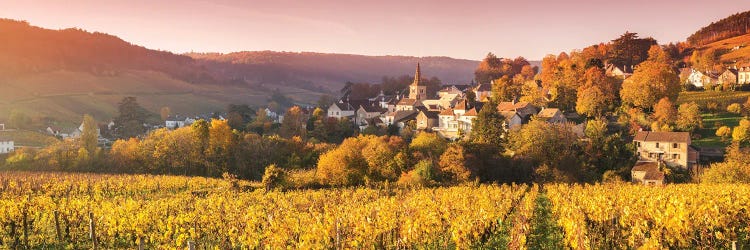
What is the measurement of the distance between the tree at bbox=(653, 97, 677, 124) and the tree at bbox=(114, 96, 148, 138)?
6184 cm

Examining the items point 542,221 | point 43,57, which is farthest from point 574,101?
point 43,57

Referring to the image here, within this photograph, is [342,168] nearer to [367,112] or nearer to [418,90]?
[367,112]

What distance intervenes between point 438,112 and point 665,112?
26.3m

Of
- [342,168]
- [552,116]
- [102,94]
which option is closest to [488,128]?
[552,116]

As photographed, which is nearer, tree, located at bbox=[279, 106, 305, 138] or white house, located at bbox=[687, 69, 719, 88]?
tree, located at bbox=[279, 106, 305, 138]

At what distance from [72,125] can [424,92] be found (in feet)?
183

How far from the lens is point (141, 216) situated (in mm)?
17734

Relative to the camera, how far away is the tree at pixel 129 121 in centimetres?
7238

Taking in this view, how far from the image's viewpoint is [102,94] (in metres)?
116

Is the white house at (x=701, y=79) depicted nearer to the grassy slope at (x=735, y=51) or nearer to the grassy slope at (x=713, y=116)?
the grassy slope at (x=713, y=116)

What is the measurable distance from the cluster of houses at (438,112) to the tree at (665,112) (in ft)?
27.8

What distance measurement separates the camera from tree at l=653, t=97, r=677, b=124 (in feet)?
159

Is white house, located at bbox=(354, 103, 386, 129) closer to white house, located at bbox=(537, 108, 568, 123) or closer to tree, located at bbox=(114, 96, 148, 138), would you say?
white house, located at bbox=(537, 108, 568, 123)

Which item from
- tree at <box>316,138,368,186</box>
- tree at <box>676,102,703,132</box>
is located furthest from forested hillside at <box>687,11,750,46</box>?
tree at <box>316,138,368,186</box>
